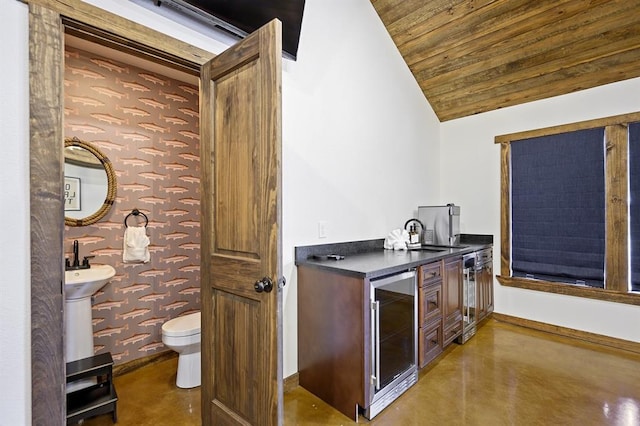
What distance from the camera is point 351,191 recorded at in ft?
9.33

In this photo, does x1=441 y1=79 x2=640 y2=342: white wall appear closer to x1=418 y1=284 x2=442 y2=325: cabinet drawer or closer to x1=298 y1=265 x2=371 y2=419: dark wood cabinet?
x1=418 y1=284 x2=442 y2=325: cabinet drawer

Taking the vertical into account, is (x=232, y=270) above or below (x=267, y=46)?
below

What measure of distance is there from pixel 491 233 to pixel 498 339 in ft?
4.08

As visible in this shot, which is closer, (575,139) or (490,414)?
(490,414)

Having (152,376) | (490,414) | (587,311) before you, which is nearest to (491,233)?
(587,311)

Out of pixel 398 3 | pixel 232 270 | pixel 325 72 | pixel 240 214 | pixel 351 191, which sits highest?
pixel 398 3

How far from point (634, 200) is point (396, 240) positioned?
2.24m

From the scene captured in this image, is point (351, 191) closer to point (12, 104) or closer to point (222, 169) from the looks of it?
point (222, 169)

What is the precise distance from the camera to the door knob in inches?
56.9

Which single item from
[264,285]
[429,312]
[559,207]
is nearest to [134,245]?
[264,285]

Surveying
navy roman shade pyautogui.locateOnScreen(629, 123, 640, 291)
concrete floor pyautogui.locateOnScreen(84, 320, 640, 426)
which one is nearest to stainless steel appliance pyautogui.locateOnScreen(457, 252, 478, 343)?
concrete floor pyautogui.locateOnScreen(84, 320, 640, 426)

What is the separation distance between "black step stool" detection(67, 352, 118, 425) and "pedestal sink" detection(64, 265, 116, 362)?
8cm

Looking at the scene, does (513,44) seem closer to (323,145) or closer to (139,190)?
(323,145)

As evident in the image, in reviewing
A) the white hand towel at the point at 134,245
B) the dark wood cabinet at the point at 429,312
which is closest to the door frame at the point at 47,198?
the white hand towel at the point at 134,245
